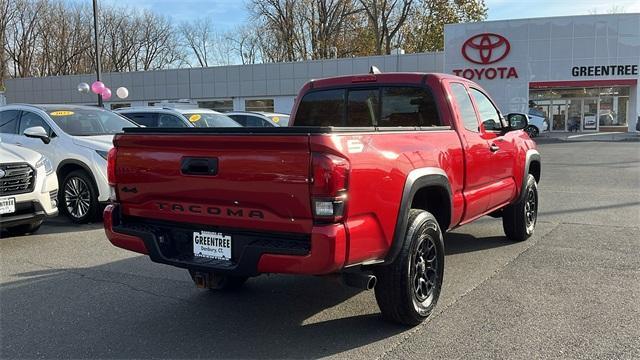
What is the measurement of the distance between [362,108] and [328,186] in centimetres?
225

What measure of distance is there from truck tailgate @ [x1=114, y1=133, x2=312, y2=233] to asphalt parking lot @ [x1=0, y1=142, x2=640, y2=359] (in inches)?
34.8

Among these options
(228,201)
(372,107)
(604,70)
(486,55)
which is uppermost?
(486,55)

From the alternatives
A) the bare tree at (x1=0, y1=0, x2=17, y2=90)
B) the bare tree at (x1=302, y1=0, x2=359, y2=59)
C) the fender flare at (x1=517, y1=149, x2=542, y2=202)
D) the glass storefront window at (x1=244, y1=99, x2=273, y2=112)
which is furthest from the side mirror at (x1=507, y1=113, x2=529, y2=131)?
the bare tree at (x1=0, y1=0, x2=17, y2=90)

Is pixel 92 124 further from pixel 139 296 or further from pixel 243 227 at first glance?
pixel 243 227

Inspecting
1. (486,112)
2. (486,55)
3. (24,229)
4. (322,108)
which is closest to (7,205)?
(24,229)

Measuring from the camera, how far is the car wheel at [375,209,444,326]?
3.85m

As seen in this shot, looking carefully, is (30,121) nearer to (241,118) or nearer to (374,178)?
(374,178)

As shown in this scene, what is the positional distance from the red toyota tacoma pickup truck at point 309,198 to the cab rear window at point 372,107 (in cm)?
3

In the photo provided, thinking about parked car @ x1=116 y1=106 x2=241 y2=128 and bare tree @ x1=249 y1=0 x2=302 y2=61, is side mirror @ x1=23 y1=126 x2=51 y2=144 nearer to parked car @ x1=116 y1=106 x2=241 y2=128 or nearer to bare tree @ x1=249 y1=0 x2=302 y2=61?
parked car @ x1=116 y1=106 x2=241 y2=128

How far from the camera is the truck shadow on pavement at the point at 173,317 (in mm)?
3752

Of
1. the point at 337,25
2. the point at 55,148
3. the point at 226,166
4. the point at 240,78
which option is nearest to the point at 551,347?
the point at 226,166

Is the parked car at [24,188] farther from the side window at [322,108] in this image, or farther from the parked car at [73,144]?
the side window at [322,108]

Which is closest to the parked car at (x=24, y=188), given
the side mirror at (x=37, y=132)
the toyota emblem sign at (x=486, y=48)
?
the side mirror at (x=37, y=132)

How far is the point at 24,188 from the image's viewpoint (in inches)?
270
